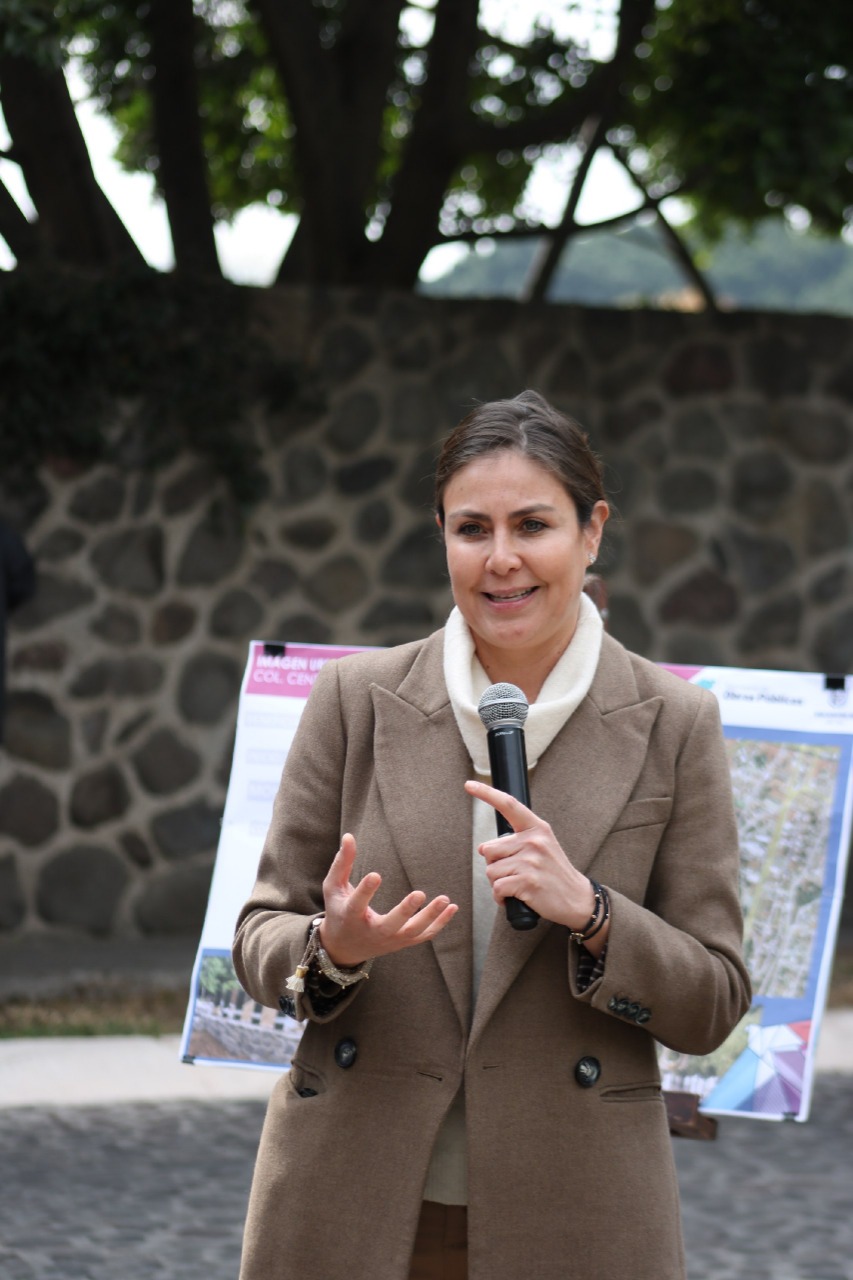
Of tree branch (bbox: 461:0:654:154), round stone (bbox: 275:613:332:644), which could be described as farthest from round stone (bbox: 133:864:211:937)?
tree branch (bbox: 461:0:654:154)

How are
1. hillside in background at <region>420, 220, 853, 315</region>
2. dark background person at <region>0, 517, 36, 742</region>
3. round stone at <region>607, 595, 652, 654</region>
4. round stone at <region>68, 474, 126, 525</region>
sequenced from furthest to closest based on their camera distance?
1. hillside in background at <region>420, 220, 853, 315</region>
2. round stone at <region>607, 595, 652, 654</region>
3. round stone at <region>68, 474, 126, 525</region>
4. dark background person at <region>0, 517, 36, 742</region>

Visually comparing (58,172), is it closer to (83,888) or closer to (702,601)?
(83,888)

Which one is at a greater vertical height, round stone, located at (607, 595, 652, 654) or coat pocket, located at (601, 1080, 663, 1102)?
round stone, located at (607, 595, 652, 654)

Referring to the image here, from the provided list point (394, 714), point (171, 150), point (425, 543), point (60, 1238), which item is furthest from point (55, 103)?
point (394, 714)

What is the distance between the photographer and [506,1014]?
198 cm

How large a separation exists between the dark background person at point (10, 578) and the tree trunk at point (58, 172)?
1319 millimetres

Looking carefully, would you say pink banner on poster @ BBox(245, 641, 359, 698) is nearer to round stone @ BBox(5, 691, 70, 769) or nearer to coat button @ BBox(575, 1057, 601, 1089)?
coat button @ BBox(575, 1057, 601, 1089)

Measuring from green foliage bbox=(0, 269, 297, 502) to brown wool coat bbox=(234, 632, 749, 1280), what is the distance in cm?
517

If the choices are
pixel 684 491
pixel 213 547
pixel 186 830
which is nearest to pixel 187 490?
pixel 213 547

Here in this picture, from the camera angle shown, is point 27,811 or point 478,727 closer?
point 478,727

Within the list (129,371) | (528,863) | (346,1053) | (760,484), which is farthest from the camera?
(760,484)

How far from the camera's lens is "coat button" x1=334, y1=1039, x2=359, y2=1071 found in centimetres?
201

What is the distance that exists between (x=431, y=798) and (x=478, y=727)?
0.11 metres

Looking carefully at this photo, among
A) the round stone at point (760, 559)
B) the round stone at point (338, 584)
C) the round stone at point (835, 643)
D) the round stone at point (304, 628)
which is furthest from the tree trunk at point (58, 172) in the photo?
the round stone at point (835, 643)
